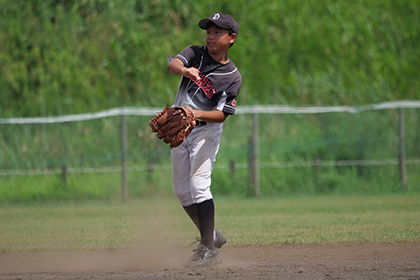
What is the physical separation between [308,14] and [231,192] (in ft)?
28.2

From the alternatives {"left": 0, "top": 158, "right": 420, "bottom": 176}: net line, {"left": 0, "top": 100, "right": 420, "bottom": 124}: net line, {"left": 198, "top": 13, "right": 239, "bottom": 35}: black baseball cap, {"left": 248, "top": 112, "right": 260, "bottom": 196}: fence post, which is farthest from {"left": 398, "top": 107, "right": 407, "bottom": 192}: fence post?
{"left": 198, "top": 13, "right": 239, "bottom": 35}: black baseball cap

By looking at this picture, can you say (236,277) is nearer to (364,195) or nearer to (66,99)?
(364,195)

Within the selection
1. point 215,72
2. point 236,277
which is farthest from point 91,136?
point 236,277

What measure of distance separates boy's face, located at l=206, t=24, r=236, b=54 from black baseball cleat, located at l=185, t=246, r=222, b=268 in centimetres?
179

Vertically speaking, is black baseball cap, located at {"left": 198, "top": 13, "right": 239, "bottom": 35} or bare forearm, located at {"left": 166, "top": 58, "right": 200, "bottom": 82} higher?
black baseball cap, located at {"left": 198, "top": 13, "right": 239, "bottom": 35}

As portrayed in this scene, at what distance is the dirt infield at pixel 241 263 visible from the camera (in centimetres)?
474

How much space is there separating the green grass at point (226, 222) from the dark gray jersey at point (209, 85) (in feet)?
6.62

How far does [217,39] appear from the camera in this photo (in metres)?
5.42

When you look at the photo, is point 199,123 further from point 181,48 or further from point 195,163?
point 181,48

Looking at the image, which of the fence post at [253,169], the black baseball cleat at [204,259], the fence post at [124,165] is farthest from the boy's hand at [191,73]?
the fence post at [253,169]

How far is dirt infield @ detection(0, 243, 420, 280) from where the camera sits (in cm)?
474

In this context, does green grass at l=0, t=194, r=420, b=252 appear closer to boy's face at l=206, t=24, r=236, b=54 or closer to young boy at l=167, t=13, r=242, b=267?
young boy at l=167, t=13, r=242, b=267

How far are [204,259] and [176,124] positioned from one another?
122 centimetres

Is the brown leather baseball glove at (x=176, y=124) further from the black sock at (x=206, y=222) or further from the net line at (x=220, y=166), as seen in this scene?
the net line at (x=220, y=166)
